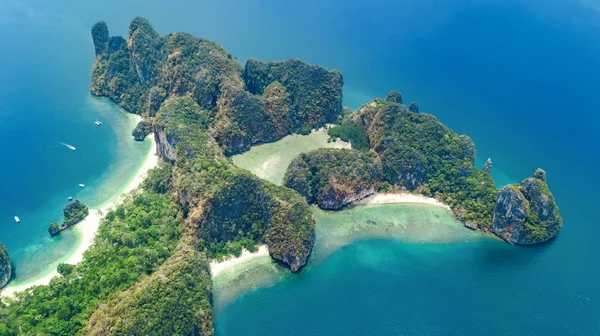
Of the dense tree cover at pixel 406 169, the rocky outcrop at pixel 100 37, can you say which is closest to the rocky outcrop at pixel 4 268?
the dense tree cover at pixel 406 169

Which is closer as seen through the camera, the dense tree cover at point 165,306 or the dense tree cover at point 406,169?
the dense tree cover at point 165,306

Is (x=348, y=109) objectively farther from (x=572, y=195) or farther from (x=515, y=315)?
(x=515, y=315)

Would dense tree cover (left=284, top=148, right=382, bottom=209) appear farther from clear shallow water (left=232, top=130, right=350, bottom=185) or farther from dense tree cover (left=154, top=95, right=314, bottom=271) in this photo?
dense tree cover (left=154, top=95, right=314, bottom=271)

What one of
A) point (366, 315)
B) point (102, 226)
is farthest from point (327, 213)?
point (102, 226)

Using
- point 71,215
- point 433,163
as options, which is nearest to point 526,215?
point 433,163

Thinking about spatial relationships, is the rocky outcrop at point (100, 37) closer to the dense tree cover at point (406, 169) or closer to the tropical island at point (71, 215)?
the tropical island at point (71, 215)

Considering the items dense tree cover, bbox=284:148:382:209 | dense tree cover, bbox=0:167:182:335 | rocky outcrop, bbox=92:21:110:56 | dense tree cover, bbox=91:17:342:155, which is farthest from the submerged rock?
rocky outcrop, bbox=92:21:110:56

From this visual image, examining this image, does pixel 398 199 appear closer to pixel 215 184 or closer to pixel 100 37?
pixel 215 184
